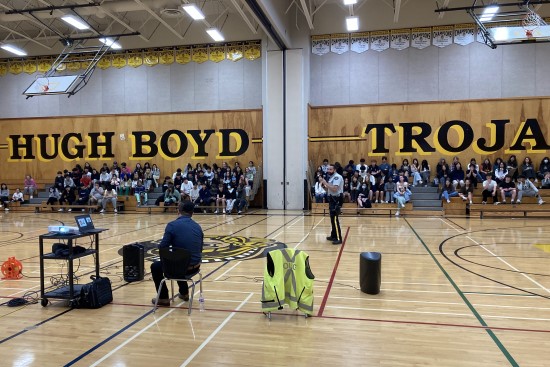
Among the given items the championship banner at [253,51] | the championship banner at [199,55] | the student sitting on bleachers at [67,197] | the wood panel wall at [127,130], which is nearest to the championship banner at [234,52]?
the championship banner at [253,51]

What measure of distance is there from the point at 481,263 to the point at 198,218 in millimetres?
10531

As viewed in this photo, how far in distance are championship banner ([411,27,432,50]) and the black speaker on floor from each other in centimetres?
1694

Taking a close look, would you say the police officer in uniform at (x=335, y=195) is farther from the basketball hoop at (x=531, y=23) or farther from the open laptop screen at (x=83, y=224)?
the basketball hoop at (x=531, y=23)

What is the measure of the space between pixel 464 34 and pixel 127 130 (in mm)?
17147

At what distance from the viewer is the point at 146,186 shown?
63.1ft

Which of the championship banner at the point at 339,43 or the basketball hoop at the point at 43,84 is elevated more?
the championship banner at the point at 339,43

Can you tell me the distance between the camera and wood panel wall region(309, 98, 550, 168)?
17.9 meters

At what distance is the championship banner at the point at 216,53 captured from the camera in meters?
20.3

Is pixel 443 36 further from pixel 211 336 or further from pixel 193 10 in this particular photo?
pixel 211 336

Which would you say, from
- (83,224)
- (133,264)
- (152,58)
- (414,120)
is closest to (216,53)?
(152,58)

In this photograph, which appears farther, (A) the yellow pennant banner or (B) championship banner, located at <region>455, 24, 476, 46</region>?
(A) the yellow pennant banner

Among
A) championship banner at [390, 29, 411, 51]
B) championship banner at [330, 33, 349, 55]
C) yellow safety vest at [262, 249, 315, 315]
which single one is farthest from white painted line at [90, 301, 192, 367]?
championship banner at [390, 29, 411, 51]

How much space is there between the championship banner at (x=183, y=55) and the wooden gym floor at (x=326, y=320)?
14519mm

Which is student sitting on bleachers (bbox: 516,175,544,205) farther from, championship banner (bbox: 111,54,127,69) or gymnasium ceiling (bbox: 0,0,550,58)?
championship banner (bbox: 111,54,127,69)
